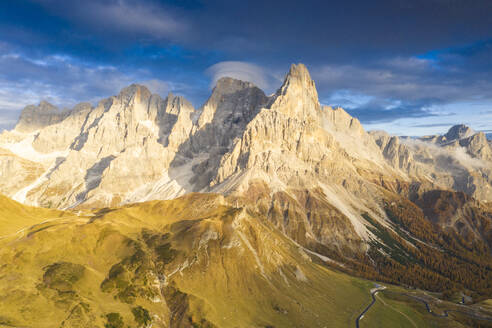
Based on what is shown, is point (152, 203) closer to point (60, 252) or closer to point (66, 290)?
point (60, 252)

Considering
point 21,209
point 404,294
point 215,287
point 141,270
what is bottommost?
point 404,294

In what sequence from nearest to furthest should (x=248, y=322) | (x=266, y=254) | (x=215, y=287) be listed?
(x=248, y=322)
(x=215, y=287)
(x=266, y=254)

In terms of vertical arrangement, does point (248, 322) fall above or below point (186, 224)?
below

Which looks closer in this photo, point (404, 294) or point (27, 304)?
point (27, 304)

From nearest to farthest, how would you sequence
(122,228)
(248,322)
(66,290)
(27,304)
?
(27,304)
(66,290)
(248,322)
(122,228)

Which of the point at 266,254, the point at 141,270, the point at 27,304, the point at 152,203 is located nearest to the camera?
the point at 27,304

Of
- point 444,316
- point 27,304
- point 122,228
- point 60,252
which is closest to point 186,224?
point 122,228

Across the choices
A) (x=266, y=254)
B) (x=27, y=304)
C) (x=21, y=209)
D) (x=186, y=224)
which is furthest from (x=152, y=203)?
(x=27, y=304)

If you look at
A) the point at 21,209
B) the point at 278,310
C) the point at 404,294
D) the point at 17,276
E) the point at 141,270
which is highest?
the point at 21,209

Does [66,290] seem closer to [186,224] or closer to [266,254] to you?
[186,224]
